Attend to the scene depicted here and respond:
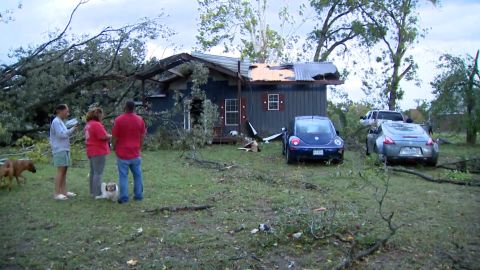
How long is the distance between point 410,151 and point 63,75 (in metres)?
11.1

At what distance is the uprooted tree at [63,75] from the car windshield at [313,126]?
5.94m

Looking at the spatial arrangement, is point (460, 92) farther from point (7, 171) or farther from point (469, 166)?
point (7, 171)

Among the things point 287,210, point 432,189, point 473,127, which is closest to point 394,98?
point 473,127

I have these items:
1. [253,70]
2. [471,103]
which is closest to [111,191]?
[253,70]

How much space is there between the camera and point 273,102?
22.6 m

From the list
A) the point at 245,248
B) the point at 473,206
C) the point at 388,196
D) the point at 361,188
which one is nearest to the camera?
the point at 245,248

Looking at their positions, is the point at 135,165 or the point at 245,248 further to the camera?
the point at 135,165

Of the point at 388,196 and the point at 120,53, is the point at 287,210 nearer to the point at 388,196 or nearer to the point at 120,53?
the point at 388,196

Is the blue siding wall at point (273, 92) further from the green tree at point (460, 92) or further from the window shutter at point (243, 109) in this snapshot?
the green tree at point (460, 92)

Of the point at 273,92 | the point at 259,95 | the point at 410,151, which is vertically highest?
the point at 273,92

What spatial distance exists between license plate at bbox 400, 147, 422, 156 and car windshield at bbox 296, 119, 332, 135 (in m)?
2.12

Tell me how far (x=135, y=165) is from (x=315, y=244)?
3.55 meters

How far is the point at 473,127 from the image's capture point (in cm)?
2127

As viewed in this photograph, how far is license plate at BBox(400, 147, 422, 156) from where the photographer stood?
1233 centimetres
